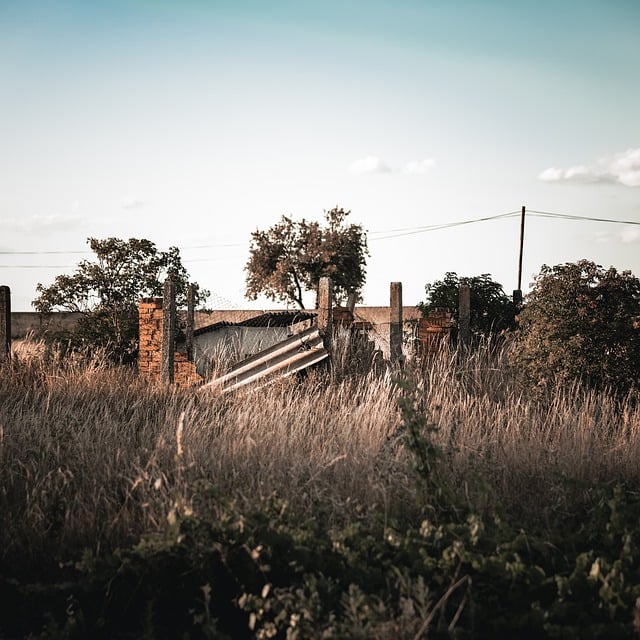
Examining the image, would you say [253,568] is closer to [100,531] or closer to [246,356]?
[100,531]

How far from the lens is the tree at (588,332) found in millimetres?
9047

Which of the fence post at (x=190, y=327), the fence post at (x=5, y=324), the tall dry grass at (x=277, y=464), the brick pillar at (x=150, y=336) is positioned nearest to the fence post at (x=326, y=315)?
the tall dry grass at (x=277, y=464)

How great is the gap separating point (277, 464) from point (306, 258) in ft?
103

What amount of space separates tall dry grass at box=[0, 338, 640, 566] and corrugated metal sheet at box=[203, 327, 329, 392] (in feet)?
4.68

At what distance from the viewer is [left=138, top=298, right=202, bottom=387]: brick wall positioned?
12148 millimetres

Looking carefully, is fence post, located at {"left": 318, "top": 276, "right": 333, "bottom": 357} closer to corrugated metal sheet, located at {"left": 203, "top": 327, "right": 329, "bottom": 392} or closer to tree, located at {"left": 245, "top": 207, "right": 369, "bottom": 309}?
corrugated metal sheet, located at {"left": 203, "top": 327, "right": 329, "bottom": 392}

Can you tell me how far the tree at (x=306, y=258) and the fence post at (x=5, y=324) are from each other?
2353 centimetres

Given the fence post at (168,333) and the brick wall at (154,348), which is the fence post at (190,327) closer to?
the brick wall at (154,348)

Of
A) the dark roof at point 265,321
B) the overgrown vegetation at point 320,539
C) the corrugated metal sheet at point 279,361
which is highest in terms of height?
the dark roof at point 265,321

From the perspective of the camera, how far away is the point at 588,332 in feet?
29.9

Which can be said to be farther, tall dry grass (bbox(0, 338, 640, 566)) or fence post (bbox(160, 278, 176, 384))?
fence post (bbox(160, 278, 176, 384))

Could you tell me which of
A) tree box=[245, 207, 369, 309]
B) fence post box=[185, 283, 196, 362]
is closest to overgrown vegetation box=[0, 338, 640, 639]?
fence post box=[185, 283, 196, 362]

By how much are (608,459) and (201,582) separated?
402cm

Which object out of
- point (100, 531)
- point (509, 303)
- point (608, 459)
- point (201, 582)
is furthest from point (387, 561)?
point (509, 303)
